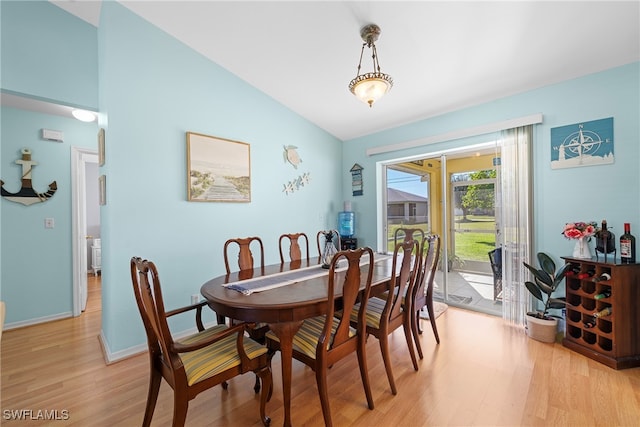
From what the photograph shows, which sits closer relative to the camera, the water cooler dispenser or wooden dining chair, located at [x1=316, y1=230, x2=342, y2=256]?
wooden dining chair, located at [x1=316, y1=230, x2=342, y2=256]

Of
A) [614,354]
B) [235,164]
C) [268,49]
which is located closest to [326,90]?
[268,49]

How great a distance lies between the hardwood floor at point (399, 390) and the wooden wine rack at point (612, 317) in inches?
3.8

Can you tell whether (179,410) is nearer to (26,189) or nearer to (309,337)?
(309,337)

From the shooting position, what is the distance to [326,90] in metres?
3.38

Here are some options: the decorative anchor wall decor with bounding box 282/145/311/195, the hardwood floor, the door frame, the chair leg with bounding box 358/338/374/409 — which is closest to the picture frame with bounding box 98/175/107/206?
the door frame

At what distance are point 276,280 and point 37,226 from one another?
3.22m

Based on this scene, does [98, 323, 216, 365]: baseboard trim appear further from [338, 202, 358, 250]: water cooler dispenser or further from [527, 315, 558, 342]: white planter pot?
[527, 315, 558, 342]: white planter pot

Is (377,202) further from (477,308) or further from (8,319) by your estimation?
(8,319)

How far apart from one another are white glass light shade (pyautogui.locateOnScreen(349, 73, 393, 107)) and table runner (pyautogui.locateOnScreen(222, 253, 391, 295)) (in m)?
1.46

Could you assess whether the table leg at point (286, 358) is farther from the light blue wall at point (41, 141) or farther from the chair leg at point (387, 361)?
the light blue wall at point (41, 141)

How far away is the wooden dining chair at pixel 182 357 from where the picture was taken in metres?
1.32

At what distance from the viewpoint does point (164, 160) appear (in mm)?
2715

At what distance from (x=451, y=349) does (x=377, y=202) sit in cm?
233

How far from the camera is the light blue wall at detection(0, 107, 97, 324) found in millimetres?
3092
